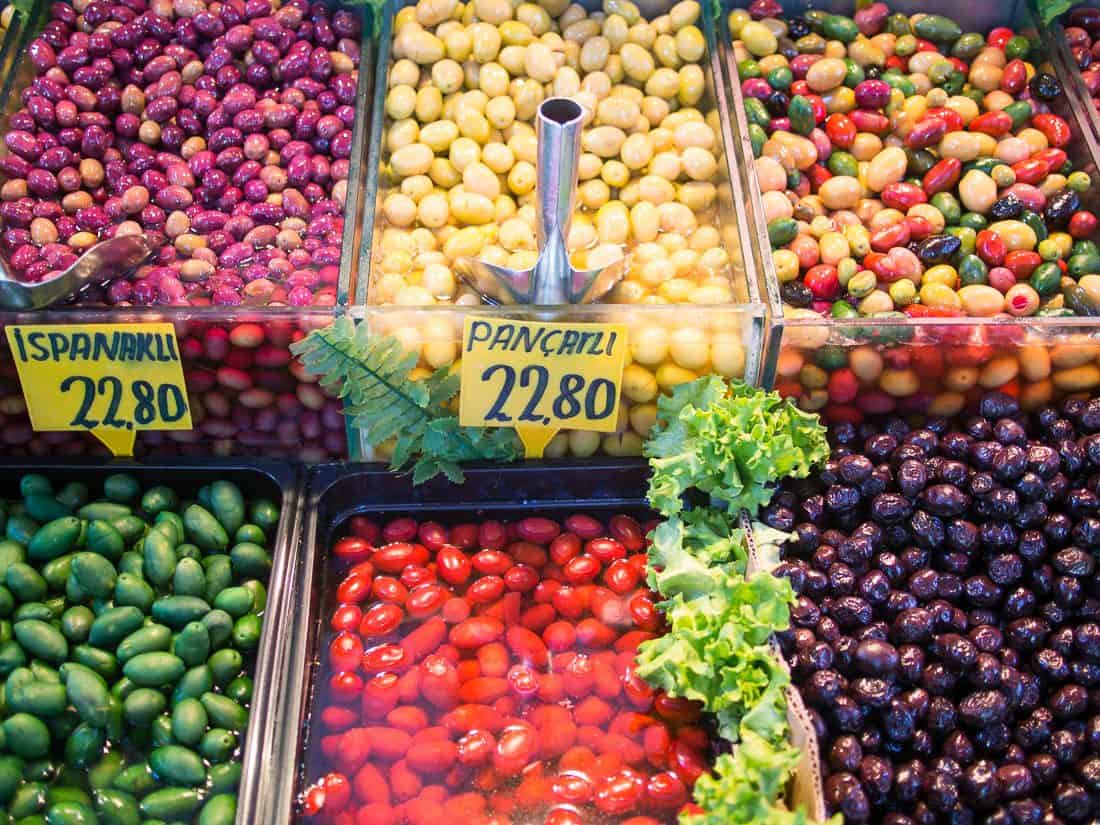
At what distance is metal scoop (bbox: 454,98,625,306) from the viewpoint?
197 centimetres

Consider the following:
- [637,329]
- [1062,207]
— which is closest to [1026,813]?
[637,329]

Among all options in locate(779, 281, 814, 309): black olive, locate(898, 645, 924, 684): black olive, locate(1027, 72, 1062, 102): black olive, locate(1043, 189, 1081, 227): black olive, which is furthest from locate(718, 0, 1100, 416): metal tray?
locate(1027, 72, 1062, 102): black olive

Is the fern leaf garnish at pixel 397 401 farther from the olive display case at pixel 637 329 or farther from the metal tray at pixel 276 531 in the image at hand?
the metal tray at pixel 276 531

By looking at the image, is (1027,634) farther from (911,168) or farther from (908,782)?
(911,168)

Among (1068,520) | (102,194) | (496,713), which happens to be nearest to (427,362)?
(496,713)

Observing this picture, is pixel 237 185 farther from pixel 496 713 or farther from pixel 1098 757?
pixel 1098 757

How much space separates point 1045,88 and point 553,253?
1.61 metres

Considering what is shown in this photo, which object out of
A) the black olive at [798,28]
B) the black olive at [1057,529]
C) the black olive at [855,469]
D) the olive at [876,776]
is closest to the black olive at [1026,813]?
the olive at [876,776]

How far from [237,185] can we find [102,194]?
0.34 metres

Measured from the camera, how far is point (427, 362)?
2.22 meters

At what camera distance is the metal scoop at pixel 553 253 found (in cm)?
197

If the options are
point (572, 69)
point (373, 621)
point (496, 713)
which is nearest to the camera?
point (496, 713)

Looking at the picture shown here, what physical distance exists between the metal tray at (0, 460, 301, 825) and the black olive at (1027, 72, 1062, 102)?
2.25m

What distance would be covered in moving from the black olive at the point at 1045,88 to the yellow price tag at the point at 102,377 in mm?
2372
